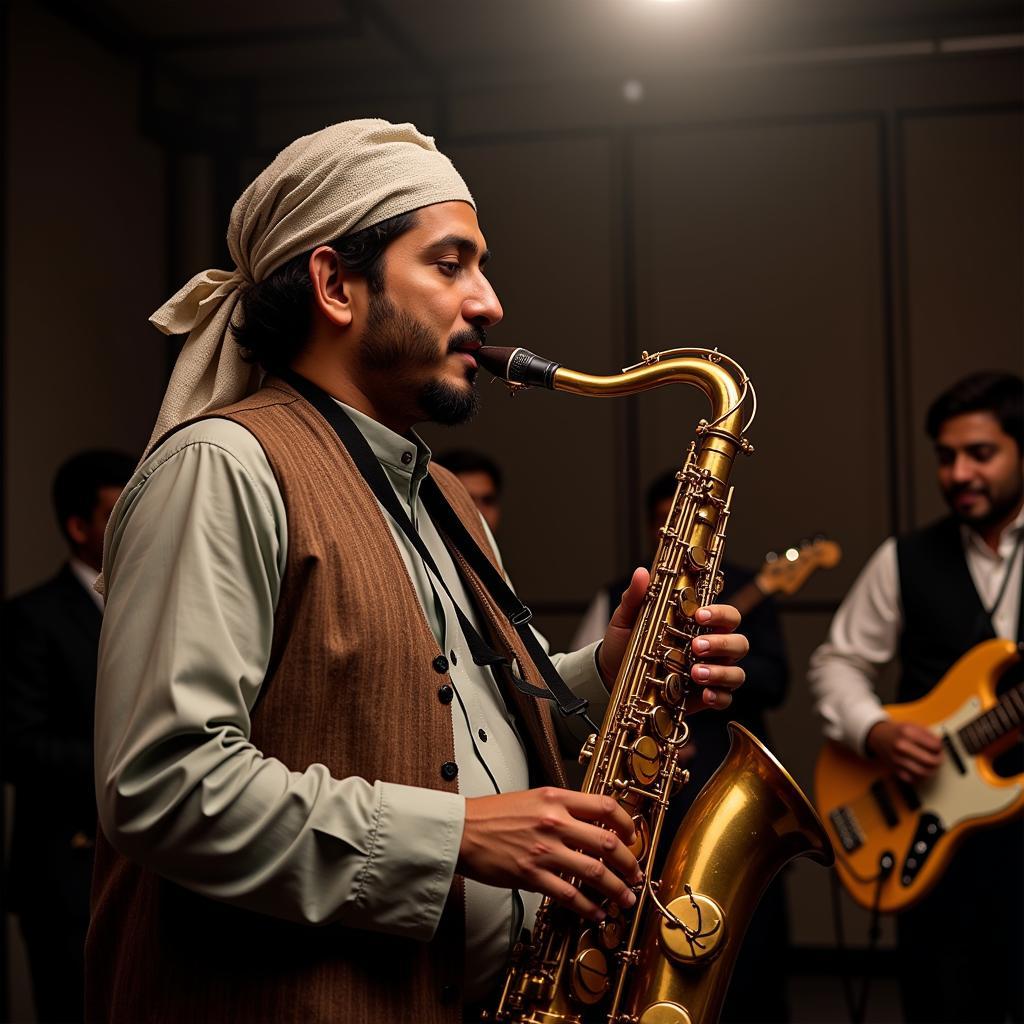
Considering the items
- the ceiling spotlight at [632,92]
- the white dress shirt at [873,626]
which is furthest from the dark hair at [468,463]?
the ceiling spotlight at [632,92]

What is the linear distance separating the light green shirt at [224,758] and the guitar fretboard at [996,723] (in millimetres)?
2362

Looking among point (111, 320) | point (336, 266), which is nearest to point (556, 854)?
point (336, 266)

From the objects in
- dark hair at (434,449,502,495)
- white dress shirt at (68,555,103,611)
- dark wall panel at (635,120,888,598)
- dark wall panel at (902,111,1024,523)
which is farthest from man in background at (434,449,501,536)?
dark wall panel at (902,111,1024,523)

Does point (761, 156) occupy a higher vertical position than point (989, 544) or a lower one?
higher

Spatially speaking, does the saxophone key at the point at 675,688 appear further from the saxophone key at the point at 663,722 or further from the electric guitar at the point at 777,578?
the electric guitar at the point at 777,578

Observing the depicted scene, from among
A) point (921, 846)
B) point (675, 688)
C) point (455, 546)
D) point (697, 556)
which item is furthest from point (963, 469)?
point (455, 546)

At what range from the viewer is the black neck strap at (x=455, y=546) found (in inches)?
62.4

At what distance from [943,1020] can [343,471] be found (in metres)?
2.60

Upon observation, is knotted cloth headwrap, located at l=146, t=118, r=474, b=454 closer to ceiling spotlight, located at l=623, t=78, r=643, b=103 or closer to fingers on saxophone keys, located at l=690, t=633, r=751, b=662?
fingers on saxophone keys, located at l=690, t=633, r=751, b=662

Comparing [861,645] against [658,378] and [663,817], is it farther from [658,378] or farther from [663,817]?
[663,817]

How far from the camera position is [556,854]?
4.28 feet

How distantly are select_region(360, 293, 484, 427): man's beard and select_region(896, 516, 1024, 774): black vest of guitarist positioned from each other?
2.29 metres

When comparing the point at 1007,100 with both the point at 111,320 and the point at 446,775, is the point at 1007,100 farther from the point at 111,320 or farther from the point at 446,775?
Result: the point at 446,775

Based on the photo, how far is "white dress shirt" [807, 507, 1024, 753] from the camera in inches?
137
